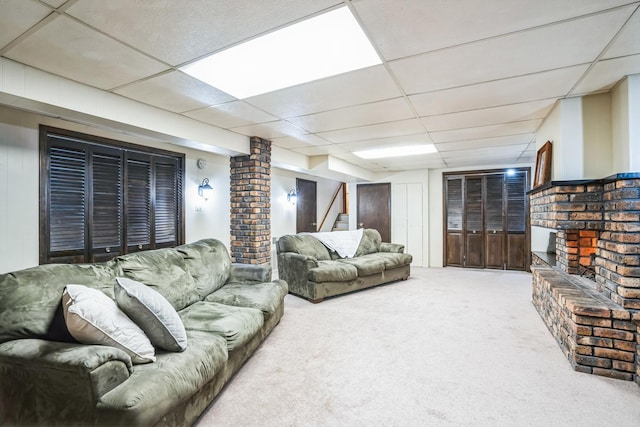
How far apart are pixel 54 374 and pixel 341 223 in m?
7.38

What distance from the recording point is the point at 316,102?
2.92m

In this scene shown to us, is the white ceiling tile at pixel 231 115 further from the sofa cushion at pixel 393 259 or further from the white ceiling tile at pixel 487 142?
the sofa cushion at pixel 393 259

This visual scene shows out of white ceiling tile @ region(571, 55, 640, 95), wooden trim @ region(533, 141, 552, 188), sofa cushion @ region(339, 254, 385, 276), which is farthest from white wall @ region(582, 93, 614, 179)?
sofa cushion @ region(339, 254, 385, 276)

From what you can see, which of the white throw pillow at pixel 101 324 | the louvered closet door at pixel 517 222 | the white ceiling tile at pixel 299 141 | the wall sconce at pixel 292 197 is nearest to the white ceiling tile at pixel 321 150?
the white ceiling tile at pixel 299 141

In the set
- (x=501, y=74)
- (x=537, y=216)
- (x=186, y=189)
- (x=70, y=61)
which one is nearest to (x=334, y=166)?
(x=186, y=189)

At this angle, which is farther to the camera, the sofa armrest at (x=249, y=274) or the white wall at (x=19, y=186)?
the sofa armrest at (x=249, y=274)

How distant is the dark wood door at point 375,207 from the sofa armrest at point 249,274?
452cm

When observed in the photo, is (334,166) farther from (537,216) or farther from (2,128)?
(2,128)

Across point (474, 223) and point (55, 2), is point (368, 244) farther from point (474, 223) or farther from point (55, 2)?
point (55, 2)

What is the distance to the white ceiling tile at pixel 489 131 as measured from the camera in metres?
3.68

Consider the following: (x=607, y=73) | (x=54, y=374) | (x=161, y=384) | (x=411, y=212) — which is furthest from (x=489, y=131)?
(x=54, y=374)

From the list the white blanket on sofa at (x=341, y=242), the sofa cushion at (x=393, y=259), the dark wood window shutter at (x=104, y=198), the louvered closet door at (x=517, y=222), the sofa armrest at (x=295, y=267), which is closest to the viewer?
the dark wood window shutter at (x=104, y=198)

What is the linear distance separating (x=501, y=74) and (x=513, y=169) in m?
4.72

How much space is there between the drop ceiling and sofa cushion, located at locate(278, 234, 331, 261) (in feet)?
5.90
